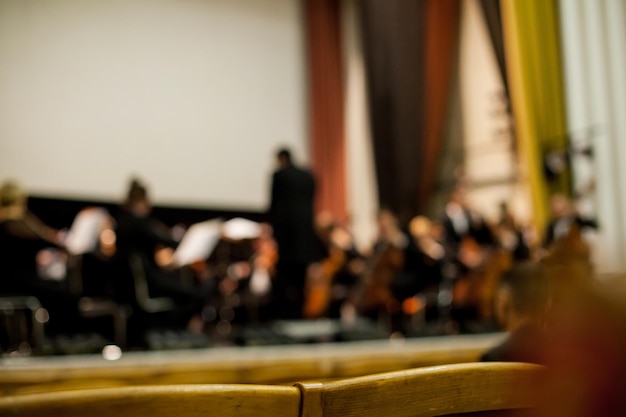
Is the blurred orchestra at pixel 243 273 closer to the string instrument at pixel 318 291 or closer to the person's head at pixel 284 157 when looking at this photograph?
the string instrument at pixel 318 291

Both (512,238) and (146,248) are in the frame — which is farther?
(512,238)

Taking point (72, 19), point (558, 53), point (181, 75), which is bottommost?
point (558, 53)

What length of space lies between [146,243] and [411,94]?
5406mm

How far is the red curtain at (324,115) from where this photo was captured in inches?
394

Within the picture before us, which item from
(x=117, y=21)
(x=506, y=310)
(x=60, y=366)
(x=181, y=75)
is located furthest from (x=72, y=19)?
(x=506, y=310)

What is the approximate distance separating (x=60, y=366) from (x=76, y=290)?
2105 millimetres

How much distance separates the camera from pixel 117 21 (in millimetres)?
8398

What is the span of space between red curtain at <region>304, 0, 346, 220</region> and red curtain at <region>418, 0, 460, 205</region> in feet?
4.61

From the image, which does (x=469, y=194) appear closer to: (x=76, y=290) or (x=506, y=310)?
(x=76, y=290)

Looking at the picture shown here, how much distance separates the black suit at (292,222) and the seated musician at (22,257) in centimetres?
181

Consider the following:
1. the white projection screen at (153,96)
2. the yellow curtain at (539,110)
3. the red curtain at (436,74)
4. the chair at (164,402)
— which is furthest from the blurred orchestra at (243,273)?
the chair at (164,402)

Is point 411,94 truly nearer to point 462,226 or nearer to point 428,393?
point 462,226

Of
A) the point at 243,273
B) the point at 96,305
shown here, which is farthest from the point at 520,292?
the point at 243,273

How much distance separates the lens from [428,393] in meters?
0.93
